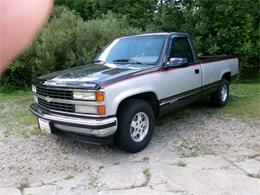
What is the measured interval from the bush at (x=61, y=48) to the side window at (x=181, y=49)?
3.86 meters

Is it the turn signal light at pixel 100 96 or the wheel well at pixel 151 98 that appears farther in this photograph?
the wheel well at pixel 151 98

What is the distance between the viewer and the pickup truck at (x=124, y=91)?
3793mm

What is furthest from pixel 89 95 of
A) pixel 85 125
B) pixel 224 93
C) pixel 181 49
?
pixel 224 93

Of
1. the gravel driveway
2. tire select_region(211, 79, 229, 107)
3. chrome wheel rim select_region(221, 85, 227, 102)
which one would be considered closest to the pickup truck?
the gravel driveway

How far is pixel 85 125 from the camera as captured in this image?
377cm

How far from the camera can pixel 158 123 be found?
5688 millimetres

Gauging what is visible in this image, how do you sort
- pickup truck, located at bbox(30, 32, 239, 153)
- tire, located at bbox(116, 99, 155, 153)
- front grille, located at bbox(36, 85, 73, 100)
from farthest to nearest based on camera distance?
tire, located at bbox(116, 99, 155, 153), front grille, located at bbox(36, 85, 73, 100), pickup truck, located at bbox(30, 32, 239, 153)

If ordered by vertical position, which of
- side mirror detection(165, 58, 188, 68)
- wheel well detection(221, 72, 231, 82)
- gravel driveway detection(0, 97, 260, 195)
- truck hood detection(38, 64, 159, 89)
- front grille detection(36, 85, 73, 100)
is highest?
side mirror detection(165, 58, 188, 68)

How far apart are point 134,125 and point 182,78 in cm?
142

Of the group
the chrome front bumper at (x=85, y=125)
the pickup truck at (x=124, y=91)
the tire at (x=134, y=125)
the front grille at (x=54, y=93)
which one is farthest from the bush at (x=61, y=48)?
the chrome front bumper at (x=85, y=125)

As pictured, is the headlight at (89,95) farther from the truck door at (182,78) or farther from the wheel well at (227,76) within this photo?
Answer: the wheel well at (227,76)

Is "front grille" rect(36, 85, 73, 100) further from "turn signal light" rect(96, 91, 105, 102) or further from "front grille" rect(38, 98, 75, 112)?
"turn signal light" rect(96, 91, 105, 102)

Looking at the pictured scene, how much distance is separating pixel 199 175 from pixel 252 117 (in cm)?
290

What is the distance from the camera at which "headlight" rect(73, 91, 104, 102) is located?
369 cm
